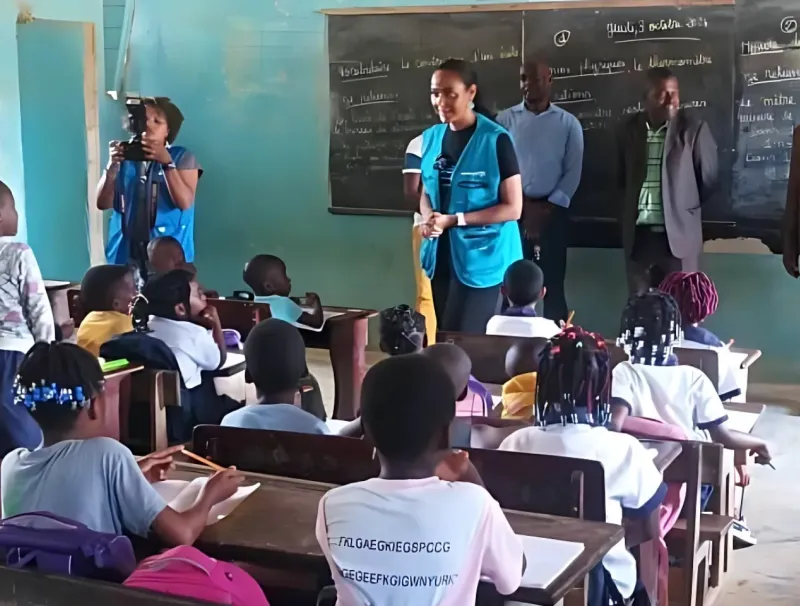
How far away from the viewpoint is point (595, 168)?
6117 millimetres

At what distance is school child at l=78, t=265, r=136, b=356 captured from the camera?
12.4 feet

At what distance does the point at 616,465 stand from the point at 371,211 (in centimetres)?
473

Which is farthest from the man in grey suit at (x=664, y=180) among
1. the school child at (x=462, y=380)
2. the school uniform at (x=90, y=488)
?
the school uniform at (x=90, y=488)

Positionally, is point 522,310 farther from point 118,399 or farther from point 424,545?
point 424,545

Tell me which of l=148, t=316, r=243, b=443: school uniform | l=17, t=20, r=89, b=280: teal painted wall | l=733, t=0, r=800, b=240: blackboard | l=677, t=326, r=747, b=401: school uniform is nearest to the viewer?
l=677, t=326, r=747, b=401: school uniform

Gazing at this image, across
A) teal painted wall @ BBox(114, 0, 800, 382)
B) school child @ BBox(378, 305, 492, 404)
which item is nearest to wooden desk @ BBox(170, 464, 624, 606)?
school child @ BBox(378, 305, 492, 404)

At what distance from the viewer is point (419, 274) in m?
6.33

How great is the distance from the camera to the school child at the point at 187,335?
357 cm

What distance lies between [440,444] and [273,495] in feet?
1.81

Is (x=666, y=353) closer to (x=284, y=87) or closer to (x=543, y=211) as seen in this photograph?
(x=543, y=211)

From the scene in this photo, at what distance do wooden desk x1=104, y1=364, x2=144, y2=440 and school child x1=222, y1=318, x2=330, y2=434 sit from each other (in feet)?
1.93

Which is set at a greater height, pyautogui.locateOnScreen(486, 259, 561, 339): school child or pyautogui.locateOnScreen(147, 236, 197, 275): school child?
pyautogui.locateOnScreen(147, 236, 197, 275): school child

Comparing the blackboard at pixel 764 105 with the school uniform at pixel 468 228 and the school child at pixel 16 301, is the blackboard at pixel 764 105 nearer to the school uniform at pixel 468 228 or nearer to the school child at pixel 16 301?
the school uniform at pixel 468 228

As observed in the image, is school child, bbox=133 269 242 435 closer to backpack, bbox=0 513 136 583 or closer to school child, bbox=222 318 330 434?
school child, bbox=222 318 330 434
